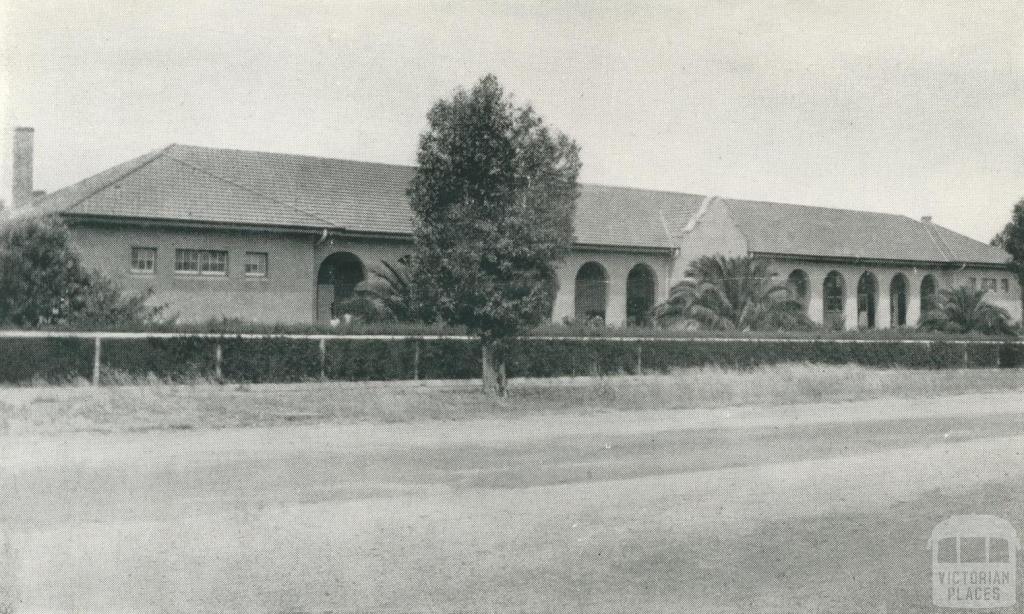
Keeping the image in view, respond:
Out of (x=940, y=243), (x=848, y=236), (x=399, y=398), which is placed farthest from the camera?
(x=940, y=243)

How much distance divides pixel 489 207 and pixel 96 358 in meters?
8.32

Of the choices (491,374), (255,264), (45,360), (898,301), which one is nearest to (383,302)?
(255,264)

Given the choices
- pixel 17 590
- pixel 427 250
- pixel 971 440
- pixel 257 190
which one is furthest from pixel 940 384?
pixel 17 590

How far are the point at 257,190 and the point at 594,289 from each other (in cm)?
1397

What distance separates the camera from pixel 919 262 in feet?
154

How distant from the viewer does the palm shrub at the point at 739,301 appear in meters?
31.8

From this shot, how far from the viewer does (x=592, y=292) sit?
38.4m

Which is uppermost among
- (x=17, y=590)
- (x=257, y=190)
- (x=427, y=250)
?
(x=257, y=190)

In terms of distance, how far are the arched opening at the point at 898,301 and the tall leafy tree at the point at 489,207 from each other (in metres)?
35.0

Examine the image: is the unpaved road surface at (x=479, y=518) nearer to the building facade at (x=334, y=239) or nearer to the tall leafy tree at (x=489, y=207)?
the tall leafy tree at (x=489, y=207)

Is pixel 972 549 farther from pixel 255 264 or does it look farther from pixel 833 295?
pixel 833 295

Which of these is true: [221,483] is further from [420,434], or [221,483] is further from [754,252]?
[754,252]

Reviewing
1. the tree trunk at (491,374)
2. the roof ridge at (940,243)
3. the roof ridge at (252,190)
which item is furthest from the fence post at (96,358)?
the roof ridge at (940,243)

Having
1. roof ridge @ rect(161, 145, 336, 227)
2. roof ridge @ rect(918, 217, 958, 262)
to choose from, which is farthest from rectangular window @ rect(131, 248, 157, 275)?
roof ridge @ rect(918, 217, 958, 262)
